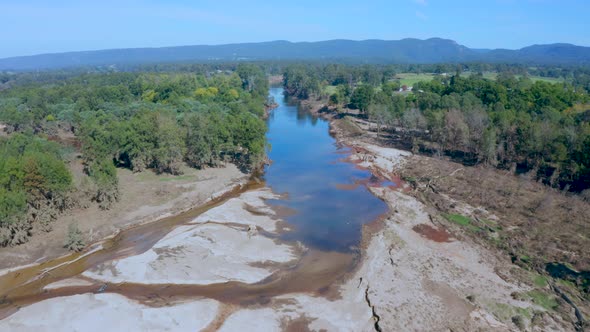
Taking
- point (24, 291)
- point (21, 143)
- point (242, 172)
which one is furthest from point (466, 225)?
point (21, 143)

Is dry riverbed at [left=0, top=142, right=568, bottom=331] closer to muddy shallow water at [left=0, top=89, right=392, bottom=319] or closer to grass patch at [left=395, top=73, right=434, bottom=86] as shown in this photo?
muddy shallow water at [left=0, top=89, right=392, bottom=319]

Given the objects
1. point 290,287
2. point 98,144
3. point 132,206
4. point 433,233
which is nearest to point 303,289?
point 290,287

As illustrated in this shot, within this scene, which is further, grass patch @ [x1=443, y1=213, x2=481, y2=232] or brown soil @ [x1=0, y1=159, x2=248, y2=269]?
grass patch @ [x1=443, y1=213, x2=481, y2=232]

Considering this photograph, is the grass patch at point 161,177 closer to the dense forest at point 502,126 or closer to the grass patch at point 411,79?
the dense forest at point 502,126

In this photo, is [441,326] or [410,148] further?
[410,148]

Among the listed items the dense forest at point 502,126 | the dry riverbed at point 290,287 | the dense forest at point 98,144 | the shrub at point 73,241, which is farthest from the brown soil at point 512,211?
the shrub at point 73,241

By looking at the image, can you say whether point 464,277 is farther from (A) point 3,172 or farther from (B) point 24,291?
(A) point 3,172

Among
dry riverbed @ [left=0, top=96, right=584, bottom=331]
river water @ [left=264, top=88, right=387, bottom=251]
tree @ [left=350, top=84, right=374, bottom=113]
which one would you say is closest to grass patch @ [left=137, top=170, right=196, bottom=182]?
river water @ [left=264, top=88, right=387, bottom=251]
